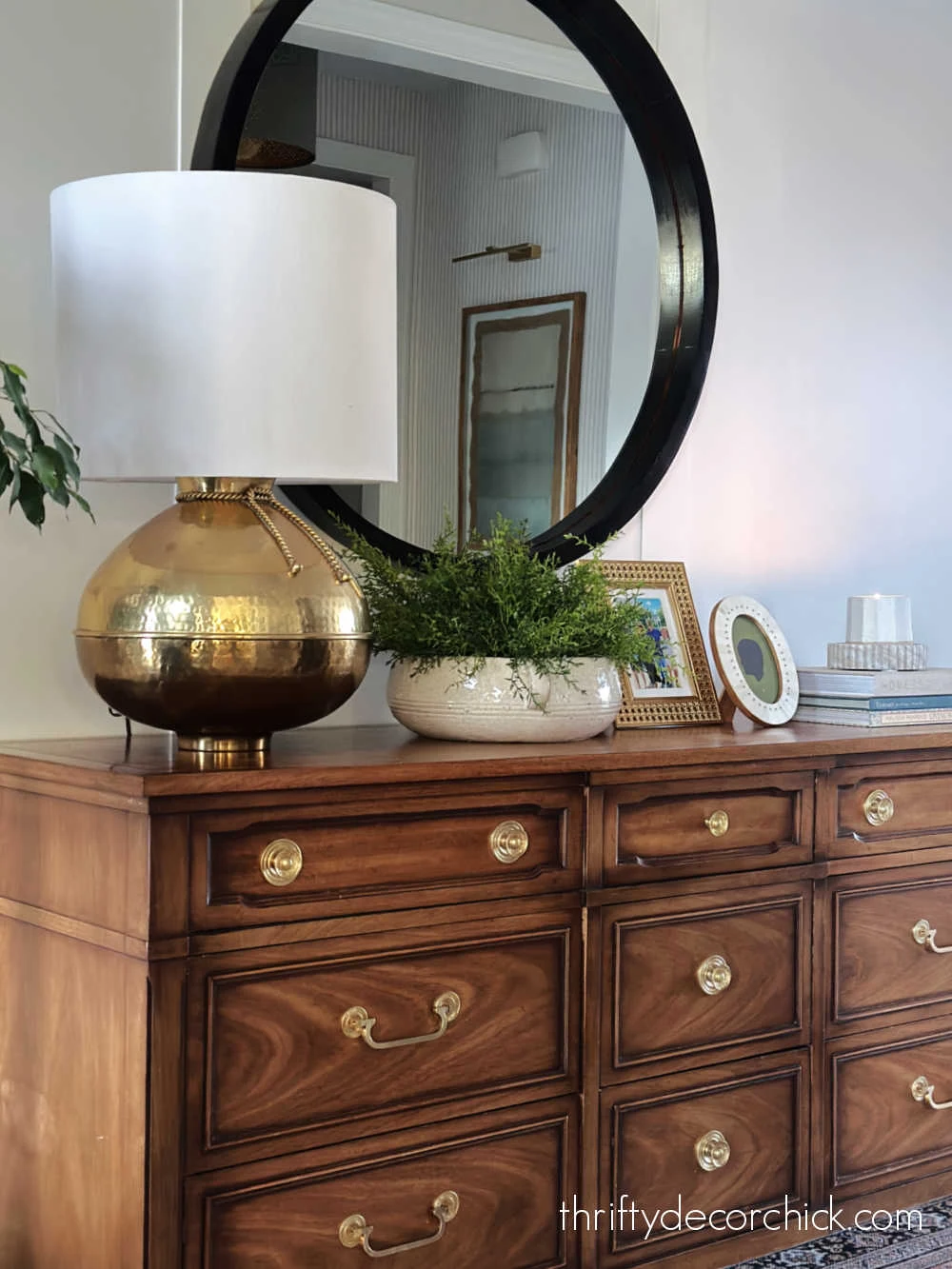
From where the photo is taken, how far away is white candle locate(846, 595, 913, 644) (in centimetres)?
227

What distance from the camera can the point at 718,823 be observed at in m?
1.81

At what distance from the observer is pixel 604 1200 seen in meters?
1.71

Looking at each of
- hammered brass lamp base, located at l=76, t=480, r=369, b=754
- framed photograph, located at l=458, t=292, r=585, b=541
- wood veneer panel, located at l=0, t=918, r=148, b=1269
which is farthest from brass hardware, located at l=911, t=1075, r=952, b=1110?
wood veneer panel, located at l=0, t=918, r=148, b=1269

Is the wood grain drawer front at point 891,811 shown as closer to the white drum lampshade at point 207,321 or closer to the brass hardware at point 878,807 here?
the brass hardware at point 878,807

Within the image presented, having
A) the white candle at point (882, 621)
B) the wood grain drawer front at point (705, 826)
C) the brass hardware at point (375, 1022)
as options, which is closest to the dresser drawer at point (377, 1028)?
the brass hardware at point (375, 1022)

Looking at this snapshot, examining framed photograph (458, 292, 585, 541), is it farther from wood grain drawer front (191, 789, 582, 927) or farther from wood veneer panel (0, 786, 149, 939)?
wood veneer panel (0, 786, 149, 939)

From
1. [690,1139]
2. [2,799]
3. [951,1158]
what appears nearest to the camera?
[2,799]

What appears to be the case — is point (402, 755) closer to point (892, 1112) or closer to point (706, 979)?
point (706, 979)

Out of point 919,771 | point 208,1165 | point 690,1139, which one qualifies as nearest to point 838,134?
point 919,771

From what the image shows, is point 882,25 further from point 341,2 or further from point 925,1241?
point 925,1241

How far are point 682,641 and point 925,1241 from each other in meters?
0.88

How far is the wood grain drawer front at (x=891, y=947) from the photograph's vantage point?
1955 mm

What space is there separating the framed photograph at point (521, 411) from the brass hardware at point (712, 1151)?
85 cm

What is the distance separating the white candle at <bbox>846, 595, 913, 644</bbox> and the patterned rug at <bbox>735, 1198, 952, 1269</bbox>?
2.74 feet
